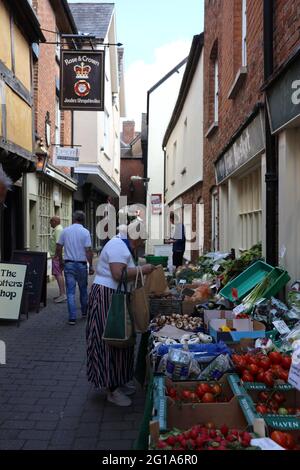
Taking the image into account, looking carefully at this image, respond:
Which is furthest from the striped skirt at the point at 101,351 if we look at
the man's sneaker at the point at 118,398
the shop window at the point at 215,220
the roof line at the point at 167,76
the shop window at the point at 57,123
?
the roof line at the point at 167,76

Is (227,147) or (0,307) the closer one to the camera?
(0,307)

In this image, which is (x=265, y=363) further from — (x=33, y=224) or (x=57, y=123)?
(x=57, y=123)

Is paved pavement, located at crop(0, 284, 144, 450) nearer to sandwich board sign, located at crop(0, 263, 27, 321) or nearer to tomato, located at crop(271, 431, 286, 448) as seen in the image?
sandwich board sign, located at crop(0, 263, 27, 321)

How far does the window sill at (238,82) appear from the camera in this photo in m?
7.15

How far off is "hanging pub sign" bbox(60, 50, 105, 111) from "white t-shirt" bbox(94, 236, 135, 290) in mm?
7595

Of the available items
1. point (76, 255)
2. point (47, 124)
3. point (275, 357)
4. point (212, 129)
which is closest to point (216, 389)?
point (275, 357)

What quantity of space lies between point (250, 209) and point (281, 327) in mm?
3785

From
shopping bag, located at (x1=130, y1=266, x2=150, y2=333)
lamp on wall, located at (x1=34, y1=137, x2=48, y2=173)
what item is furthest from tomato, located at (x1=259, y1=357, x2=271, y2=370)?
lamp on wall, located at (x1=34, y1=137, x2=48, y2=173)

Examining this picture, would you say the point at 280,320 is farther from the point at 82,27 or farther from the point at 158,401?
the point at 82,27

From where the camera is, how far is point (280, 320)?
455 centimetres

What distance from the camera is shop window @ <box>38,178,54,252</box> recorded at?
12969mm

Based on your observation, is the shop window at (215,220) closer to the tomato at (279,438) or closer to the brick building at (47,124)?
the brick building at (47,124)

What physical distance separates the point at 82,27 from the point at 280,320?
56.4ft
